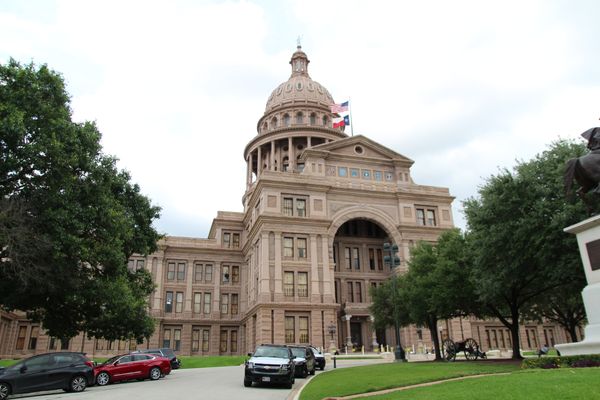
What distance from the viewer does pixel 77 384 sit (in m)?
19.7

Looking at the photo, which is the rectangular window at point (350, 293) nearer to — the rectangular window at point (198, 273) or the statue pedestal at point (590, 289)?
the rectangular window at point (198, 273)

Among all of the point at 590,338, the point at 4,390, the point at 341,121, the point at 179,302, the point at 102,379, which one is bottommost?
the point at 4,390

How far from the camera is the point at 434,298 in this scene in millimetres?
30812

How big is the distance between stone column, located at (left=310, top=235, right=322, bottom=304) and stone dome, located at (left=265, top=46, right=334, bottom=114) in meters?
35.4

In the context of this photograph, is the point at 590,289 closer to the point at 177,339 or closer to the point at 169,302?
the point at 177,339

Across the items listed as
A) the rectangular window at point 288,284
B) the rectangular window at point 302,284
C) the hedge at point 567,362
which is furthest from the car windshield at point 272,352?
the rectangular window at point 302,284

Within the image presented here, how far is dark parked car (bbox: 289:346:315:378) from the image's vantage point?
23.2 metres

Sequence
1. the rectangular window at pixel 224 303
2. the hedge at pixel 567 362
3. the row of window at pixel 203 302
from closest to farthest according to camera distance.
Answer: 1. the hedge at pixel 567 362
2. the row of window at pixel 203 302
3. the rectangular window at pixel 224 303

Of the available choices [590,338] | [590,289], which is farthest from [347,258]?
[590,338]

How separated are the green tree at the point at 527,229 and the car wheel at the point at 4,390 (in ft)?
70.4

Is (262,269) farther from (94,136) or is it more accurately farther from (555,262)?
(555,262)

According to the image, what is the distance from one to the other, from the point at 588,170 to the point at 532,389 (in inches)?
336

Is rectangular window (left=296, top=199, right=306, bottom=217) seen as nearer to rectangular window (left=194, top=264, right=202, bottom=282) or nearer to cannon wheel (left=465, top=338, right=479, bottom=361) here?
rectangular window (left=194, top=264, right=202, bottom=282)

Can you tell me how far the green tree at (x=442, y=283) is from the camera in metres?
30.1
